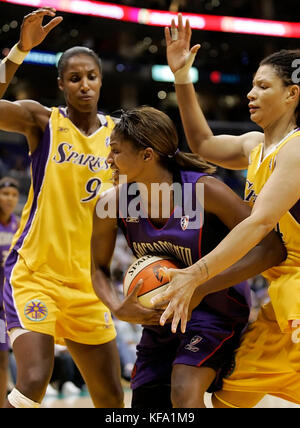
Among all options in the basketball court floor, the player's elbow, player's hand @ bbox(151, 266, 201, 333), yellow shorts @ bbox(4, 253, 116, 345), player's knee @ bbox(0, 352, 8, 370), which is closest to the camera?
player's hand @ bbox(151, 266, 201, 333)

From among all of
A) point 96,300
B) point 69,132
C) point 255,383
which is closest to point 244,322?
point 255,383

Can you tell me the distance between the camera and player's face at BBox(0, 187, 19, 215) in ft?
19.2

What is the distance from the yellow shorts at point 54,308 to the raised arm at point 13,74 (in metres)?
0.80

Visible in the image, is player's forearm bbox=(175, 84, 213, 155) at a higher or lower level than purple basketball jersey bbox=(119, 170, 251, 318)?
higher

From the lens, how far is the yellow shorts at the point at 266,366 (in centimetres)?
300

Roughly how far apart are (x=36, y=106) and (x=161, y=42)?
17093 mm

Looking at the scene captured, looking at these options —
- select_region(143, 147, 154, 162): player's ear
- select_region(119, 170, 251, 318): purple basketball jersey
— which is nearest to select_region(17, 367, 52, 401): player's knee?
select_region(119, 170, 251, 318): purple basketball jersey

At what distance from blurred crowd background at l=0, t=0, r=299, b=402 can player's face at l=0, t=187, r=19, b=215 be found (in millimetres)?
11107

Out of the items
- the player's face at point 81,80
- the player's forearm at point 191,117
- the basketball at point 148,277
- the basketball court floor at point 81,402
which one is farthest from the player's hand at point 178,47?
the basketball court floor at point 81,402

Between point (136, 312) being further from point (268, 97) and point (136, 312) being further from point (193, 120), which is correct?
point (193, 120)

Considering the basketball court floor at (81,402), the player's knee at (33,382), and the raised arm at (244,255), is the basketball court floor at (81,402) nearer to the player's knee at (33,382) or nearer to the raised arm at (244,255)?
the player's knee at (33,382)

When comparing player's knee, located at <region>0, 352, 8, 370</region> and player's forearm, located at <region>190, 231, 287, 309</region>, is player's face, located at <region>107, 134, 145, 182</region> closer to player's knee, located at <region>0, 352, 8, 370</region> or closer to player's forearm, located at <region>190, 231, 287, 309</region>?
player's forearm, located at <region>190, 231, 287, 309</region>

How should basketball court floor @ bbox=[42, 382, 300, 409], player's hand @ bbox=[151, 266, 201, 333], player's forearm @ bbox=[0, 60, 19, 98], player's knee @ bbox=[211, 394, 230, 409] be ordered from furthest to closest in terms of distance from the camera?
basketball court floor @ bbox=[42, 382, 300, 409], player's forearm @ bbox=[0, 60, 19, 98], player's knee @ bbox=[211, 394, 230, 409], player's hand @ bbox=[151, 266, 201, 333]

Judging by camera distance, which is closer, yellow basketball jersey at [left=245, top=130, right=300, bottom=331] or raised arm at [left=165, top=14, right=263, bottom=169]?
yellow basketball jersey at [left=245, top=130, right=300, bottom=331]
